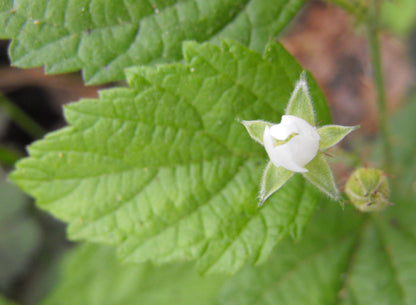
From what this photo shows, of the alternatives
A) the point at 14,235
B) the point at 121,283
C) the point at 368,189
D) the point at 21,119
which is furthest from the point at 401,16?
the point at 14,235

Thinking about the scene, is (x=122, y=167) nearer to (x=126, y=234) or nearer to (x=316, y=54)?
(x=126, y=234)

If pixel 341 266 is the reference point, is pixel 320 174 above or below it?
above

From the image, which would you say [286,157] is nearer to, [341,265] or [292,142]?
[292,142]

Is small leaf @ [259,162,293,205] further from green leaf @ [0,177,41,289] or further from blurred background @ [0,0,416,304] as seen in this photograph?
green leaf @ [0,177,41,289]

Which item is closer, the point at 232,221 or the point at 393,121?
the point at 232,221

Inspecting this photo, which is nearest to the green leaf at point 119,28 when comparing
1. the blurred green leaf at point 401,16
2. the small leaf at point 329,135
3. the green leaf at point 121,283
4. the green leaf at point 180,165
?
the green leaf at point 180,165

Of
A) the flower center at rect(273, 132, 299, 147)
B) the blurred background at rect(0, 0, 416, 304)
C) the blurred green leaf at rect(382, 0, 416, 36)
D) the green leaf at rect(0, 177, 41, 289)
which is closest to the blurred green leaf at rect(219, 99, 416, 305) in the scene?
the blurred background at rect(0, 0, 416, 304)


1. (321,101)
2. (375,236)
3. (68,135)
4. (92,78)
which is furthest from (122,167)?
(375,236)

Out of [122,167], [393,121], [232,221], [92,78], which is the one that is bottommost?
[393,121]
